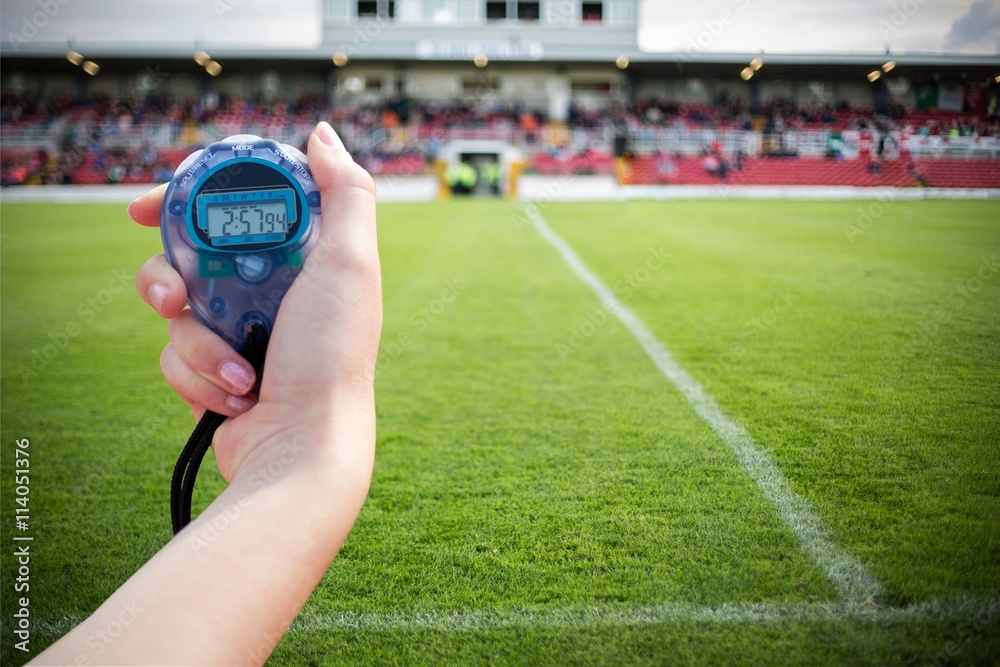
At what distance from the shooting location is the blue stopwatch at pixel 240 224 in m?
1.68

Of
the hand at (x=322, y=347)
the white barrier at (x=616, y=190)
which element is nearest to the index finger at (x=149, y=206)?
the hand at (x=322, y=347)

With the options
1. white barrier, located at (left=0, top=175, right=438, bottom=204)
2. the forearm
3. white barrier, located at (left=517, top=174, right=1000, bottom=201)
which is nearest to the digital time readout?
the forearm

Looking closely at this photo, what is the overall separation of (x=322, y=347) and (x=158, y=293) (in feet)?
1.69

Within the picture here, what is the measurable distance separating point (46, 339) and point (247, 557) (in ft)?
19.8

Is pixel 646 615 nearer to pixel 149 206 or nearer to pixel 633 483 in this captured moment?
pixel 633 483

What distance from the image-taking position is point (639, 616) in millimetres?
1930

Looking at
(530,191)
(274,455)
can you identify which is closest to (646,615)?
(274,455)

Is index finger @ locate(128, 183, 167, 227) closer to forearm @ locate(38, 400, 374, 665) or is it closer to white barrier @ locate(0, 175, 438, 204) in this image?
forearm @ locate(38, 400, 374, 665)

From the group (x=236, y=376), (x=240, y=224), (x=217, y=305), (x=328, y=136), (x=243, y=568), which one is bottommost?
(x=243, y=568)

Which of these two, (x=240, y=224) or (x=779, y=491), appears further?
(x=779, y=491)

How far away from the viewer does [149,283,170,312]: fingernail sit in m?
1.60

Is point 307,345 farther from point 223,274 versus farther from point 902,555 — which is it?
point 902,555

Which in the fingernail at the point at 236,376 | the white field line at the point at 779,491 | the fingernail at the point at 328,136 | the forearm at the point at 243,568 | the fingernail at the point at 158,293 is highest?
the fingernail at the point at 328,136

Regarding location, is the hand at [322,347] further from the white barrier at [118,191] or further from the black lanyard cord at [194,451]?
the white barrier at [118,191]
